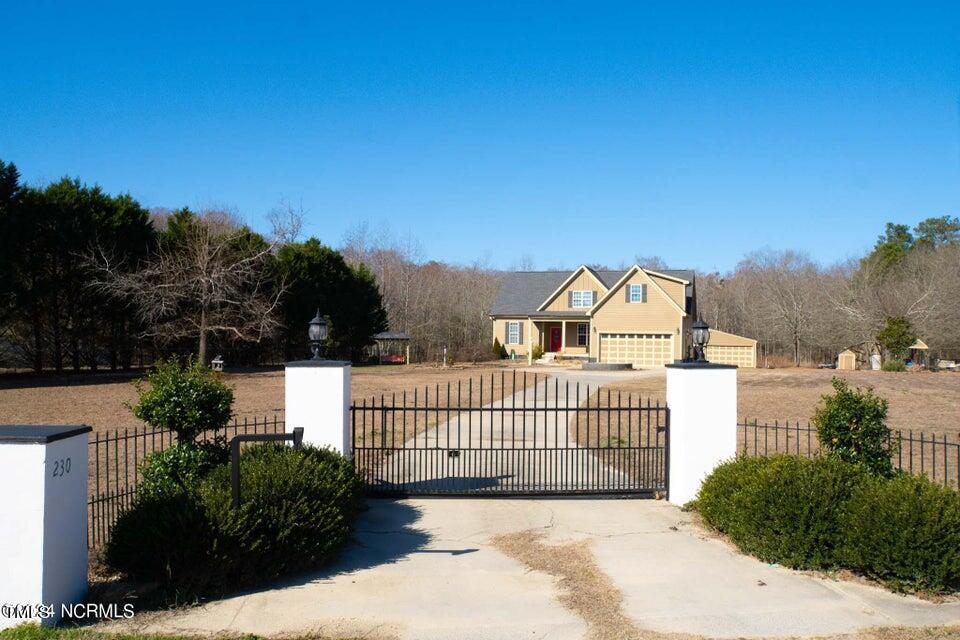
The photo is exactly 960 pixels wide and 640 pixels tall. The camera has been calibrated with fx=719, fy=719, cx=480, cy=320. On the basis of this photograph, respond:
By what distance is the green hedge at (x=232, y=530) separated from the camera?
6.06m

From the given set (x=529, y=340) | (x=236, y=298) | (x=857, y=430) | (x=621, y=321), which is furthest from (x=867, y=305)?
(x=857, y=430)

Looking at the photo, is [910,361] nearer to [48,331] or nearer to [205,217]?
[205,217]

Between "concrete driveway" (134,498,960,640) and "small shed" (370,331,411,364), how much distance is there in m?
37.2

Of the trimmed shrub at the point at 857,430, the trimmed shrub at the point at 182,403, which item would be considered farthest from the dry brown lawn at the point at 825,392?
the trimmed shrub at the point at 182,403

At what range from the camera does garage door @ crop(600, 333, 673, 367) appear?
42719 mm

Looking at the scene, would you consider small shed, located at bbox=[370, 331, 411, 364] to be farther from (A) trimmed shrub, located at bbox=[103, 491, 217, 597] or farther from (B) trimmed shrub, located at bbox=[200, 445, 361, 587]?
(A) trimmed shrub, located at bbox=[103, 491, 217, 597]

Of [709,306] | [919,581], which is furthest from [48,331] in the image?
[709,306]

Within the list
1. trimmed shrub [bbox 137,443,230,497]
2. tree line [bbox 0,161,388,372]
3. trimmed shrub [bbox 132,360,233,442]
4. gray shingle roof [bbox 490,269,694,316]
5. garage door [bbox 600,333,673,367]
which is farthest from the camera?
gray shingle roof [bbox 490,269,694,316]

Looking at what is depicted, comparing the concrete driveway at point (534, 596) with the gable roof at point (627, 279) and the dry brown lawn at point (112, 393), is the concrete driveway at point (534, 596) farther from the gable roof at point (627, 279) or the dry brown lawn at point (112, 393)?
the gable roof at point (627, 279)

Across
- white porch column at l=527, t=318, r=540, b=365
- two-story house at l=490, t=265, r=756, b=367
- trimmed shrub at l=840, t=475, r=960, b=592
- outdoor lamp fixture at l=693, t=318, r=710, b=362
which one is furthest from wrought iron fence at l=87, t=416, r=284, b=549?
white porch column at l=527, t=318, r=540, b=365

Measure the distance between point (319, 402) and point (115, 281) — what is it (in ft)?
88.1

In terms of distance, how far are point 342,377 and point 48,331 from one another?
30.4 meters

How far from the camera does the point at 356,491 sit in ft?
27.2

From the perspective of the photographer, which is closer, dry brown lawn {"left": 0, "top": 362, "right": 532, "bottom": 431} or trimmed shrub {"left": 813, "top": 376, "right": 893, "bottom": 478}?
trimmed shrub {"left": 813, "top": 376, "right": 893, "bottom": 478}
